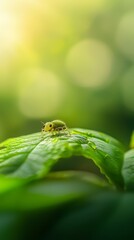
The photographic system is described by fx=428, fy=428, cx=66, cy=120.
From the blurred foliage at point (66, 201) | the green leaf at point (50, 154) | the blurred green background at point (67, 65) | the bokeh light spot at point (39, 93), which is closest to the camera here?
the green leaf at point (50, 154)

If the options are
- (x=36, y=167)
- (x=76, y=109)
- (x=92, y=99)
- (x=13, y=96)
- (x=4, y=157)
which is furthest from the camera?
(x=13, y=96)

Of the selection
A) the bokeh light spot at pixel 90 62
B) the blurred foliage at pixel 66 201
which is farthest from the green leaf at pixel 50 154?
the bokeh light spot at pixel 90 62

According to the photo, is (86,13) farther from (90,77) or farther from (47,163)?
(47,163)

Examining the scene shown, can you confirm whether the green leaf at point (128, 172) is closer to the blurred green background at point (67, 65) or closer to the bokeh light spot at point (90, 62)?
the blurred green background at point (67, 65)

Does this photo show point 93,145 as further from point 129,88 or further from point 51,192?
point 129,88

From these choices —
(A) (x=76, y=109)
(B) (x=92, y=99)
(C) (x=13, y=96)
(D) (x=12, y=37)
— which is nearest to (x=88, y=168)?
(A) (x=76, y=109)

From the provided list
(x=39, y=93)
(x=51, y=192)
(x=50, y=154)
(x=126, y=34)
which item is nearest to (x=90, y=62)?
(x=126, y=34)
